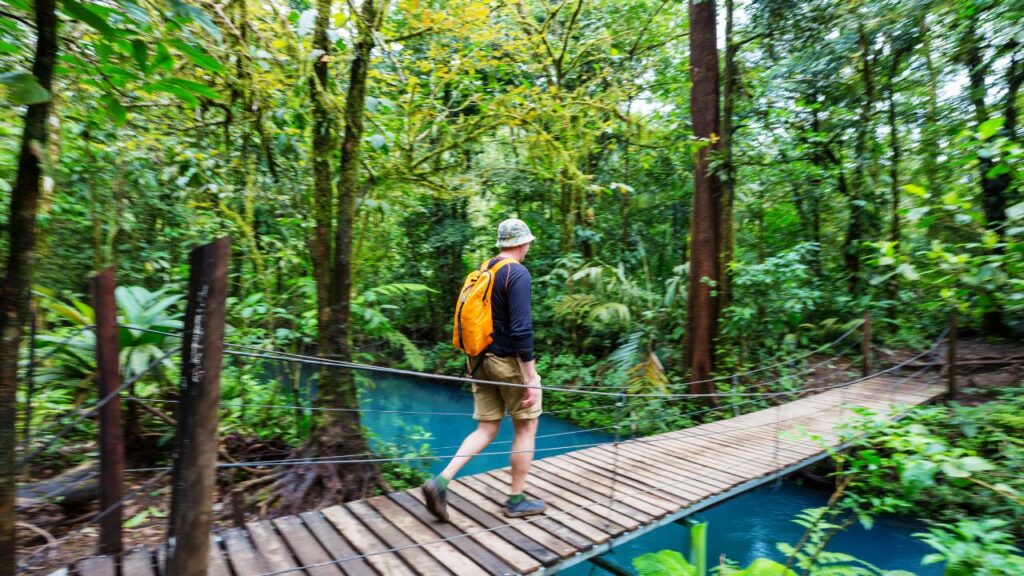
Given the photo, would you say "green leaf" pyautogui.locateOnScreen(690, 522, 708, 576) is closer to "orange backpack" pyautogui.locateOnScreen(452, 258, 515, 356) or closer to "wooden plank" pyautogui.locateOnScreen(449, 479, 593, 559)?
"wooden plank" pyautogui.locateOnScreen(449, 479, 593, 559)

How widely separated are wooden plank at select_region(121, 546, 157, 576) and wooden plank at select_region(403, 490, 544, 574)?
1.30 meters

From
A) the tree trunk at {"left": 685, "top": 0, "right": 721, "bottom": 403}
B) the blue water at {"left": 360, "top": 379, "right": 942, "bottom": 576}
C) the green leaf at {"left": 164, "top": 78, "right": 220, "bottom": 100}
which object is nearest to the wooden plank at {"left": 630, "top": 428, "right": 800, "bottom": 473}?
the blue water at {"left": 360, "top": 379, "right": 942, "bottom": 576}

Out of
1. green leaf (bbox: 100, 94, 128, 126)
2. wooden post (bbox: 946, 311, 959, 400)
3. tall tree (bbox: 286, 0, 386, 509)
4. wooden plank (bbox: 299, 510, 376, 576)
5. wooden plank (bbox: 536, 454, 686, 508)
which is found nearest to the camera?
green leaf (bbox: 100, 94, 128, 126)

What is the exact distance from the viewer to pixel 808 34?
722cm

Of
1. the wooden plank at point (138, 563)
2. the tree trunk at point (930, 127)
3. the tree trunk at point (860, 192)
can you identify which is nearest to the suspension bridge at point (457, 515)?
the wooden plank at point (138, 563)

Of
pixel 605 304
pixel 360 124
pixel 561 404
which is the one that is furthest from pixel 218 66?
pixel 561 404

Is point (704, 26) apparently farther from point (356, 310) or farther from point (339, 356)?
point (339, 356)

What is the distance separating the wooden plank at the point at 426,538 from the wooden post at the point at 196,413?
127 centimetres

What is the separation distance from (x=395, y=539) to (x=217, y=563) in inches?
31.5

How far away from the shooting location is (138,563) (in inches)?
90.4

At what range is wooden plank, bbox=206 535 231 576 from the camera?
7.47ft

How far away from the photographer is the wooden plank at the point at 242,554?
233 centimetres

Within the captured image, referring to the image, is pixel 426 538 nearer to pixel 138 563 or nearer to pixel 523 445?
pixel 523 445

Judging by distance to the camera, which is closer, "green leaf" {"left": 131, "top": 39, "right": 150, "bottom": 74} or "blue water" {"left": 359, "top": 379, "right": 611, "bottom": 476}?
"green leaf" {"left": 131, "top": 39, "right": 150, "bottom": 74}
